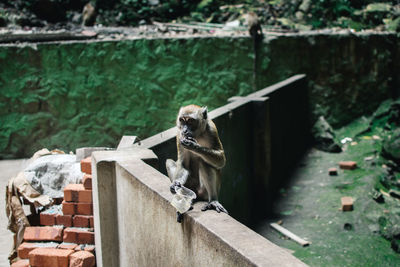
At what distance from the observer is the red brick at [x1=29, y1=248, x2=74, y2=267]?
14.3ft

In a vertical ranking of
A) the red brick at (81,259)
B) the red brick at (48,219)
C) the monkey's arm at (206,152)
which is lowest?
the red brick at (81,259)

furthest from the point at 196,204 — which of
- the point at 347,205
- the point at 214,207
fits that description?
the point at 347,205

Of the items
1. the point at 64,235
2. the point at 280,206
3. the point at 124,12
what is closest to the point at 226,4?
the point at 124,12

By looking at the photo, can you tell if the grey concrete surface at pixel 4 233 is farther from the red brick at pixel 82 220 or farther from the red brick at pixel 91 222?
the red brick at pixel 91 222

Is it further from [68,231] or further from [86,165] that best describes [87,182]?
[68,231]

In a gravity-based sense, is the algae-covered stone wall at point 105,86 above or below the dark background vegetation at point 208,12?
below

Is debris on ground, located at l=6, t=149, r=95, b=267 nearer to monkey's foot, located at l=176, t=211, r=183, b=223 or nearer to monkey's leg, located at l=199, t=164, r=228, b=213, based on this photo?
monkey's leg, located at l=199, t=164, r=228, b=213

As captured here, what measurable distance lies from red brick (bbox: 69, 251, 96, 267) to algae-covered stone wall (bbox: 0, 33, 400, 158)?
19.1ft

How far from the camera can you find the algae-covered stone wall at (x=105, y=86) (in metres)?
9.93

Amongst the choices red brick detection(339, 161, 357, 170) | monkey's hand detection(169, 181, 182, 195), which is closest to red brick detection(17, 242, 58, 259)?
monkey's hand detection(169, 181, 182, 195)

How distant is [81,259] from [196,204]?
5.60ft

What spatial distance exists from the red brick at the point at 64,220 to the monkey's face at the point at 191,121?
1.96 meters

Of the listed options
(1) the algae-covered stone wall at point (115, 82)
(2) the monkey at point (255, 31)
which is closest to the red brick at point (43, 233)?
(1) the algae-covered stone wall at point (115, 82)

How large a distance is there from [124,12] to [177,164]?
36.6ft
